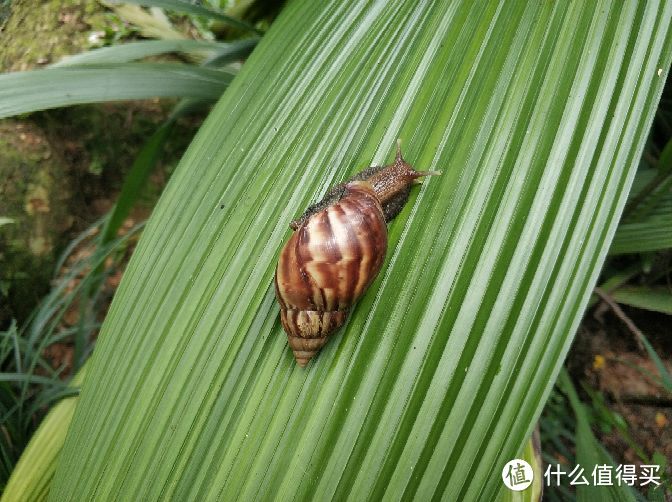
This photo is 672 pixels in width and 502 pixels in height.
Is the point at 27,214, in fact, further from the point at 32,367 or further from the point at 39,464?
the point at 39,464

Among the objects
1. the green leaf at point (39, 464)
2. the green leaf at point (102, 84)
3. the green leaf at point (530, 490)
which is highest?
the green leaf at point (102, 84)

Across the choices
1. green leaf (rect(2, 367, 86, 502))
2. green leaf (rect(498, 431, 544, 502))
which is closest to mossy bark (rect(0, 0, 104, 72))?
green leaf (rect(2, 367, 86, 502))

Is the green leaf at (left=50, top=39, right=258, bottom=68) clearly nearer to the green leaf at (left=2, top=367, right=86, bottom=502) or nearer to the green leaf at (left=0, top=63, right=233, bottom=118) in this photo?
the green leaf at (left=0, top=63, right=233, bottom=118)

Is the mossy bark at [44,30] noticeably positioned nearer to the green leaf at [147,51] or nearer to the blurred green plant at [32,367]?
the green leaf at [147,51]

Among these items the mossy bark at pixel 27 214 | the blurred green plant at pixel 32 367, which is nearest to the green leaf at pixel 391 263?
the blurred green plant at pixel 32 367

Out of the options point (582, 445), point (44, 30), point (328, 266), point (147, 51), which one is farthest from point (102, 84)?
point (582, 445)

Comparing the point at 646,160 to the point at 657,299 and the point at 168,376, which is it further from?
the point at 168,376
